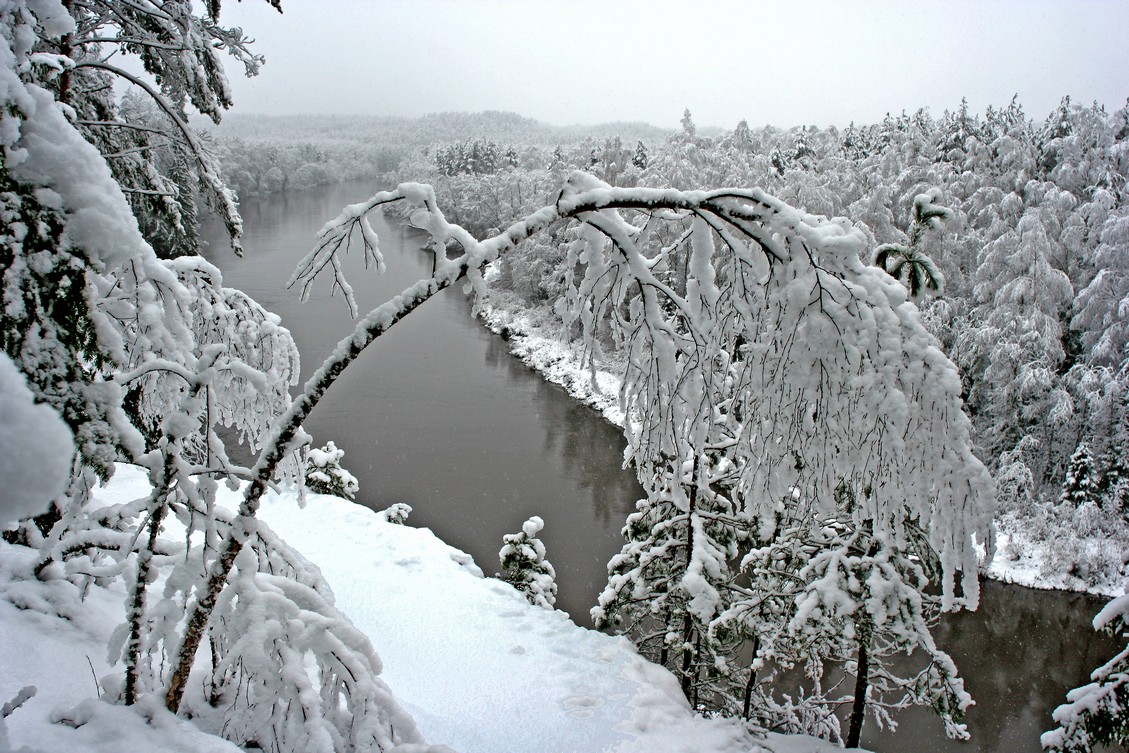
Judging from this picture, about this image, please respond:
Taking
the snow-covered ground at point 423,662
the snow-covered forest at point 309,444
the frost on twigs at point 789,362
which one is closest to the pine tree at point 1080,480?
the snow-covered forest at point 309,444

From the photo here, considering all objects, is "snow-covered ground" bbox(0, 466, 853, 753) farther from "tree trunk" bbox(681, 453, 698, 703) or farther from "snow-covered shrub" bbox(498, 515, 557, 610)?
"snow-covered shrub" bbox(498, 515, 557, 610)

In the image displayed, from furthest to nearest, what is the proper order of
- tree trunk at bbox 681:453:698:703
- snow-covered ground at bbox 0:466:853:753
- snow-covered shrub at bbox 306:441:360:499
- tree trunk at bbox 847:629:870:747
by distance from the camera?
snow-covered shrub at bbox 306:441:360:499, tree trunk at bbox 681:453:698:703, tree trunk at bbox 847:629:870:747, snow-covered ground at bbox 0:466:853:753

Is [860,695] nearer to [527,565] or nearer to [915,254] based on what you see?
[915,254]

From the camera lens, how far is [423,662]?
682 cm

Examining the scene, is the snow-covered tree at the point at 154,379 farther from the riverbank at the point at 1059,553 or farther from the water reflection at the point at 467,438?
the water reflection at the point at 467,438

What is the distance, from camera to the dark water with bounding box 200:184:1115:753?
11.0 metres

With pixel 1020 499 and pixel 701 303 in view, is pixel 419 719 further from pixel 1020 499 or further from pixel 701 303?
pixel 1020 499

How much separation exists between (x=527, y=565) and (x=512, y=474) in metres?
7.35

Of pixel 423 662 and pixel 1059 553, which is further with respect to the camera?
pixel 1059 553

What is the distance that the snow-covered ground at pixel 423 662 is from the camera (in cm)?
248

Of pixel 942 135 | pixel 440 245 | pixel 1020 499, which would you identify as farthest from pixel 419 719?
pixel 942 135

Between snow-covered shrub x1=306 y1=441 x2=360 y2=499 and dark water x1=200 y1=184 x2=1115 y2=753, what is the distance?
181 centimetres

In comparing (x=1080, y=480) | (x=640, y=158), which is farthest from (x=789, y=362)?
(x=640, y=158)

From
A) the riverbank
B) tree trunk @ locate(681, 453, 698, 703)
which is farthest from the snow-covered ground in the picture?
the riverbank
